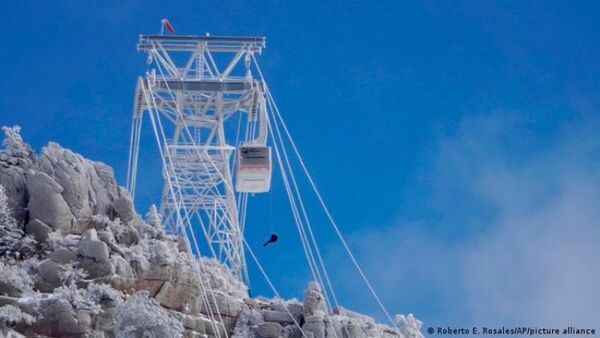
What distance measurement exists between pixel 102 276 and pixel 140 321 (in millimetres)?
3915

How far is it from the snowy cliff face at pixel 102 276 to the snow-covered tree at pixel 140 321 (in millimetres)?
43

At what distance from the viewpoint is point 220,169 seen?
69.9 meters

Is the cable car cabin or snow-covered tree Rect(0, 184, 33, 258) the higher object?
the cable car cabin

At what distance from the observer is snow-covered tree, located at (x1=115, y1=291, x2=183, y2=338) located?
47.8 metres

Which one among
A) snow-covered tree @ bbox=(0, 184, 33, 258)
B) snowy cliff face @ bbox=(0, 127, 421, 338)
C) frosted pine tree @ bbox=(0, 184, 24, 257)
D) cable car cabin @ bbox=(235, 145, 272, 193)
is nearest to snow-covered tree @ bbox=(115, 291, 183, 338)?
snowy cliff face @ bbox=(0, 127, 421, 338)

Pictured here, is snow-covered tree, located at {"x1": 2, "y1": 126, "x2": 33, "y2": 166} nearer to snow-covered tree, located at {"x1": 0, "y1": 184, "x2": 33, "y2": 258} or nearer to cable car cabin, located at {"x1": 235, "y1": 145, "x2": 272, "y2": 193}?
snow-covered tree, located at {"x1": 0, "y1": 184, "x2": 33, "y2": 258}

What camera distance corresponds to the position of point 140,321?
48000 mm

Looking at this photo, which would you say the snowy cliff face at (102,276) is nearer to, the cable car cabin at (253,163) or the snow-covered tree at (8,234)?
the snow-covered tree at (8,234)

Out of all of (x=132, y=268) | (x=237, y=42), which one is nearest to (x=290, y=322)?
(x=132, y=268)

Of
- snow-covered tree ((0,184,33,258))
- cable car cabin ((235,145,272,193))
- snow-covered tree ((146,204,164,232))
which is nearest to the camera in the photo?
snow-covered tree ((0,184,33,258))

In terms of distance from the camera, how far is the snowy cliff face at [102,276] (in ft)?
157

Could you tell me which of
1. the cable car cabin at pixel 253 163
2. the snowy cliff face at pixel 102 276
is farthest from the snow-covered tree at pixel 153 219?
the cable car cabin at pixel 253 163

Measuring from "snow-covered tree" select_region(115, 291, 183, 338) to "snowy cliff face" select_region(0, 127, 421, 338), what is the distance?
4 centimetres

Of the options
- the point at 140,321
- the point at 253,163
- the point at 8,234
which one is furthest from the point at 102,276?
the point at 253,163
